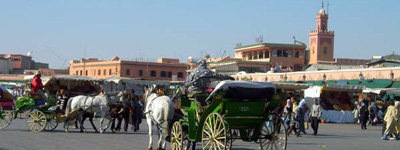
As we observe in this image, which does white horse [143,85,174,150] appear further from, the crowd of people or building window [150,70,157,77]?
building window [150,70,157,77]

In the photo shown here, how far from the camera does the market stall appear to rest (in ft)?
114

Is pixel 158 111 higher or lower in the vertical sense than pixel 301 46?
lower

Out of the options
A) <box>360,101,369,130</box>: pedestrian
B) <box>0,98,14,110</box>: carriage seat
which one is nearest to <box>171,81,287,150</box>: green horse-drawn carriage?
<box>360,101,369,130</box>: pedestrian

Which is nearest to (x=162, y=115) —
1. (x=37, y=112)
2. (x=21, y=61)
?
(x=37, y=112)

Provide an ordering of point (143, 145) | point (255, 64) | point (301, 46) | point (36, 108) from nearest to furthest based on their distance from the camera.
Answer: point (143, 145) < point (36, 108) < point (255, 64) < point (301, 46)

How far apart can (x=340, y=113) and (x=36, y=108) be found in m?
20.1

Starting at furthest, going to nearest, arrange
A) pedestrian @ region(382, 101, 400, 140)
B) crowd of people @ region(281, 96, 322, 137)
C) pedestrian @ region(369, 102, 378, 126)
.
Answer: pedestrian @ region(369, 102, 378, 126)
crowd of people @ region(281, 96, 322, 137)
pedestrian @ region(382, 101, 400, 140)

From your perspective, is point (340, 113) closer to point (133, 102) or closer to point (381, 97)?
point (381, 97)

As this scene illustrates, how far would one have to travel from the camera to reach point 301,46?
82.0 meters

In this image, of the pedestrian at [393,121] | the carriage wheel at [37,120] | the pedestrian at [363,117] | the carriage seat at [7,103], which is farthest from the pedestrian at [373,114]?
the carriage wheel at [37,120]

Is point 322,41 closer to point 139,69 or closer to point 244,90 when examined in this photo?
point 139,69

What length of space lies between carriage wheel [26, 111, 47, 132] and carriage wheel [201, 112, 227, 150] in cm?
868

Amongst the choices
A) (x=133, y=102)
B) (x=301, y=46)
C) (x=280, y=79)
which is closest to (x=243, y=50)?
(x=301, y=46)

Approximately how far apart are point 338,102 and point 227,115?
24560mm
